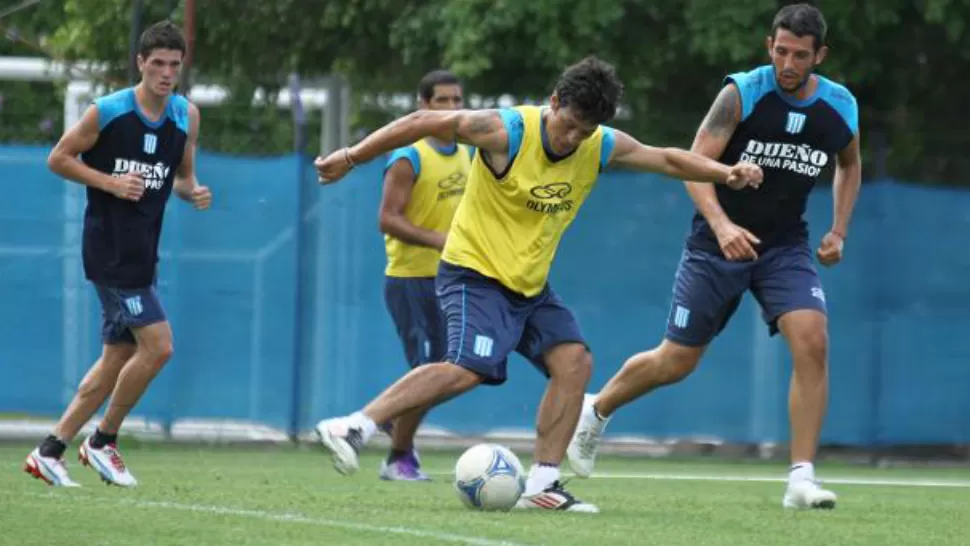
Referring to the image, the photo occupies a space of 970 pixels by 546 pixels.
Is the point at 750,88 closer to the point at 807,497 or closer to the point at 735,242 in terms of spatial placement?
the point at 735,242

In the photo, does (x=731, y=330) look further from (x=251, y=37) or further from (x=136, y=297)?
(x=136, y=297)

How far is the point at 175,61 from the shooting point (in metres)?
10.5

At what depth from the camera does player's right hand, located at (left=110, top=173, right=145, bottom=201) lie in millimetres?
10250

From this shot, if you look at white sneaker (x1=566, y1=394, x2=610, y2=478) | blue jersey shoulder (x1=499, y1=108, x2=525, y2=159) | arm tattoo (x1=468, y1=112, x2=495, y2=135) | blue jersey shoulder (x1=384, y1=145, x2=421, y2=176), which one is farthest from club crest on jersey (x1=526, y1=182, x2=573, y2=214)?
blue jersey shoulder (x1=384, y1=145, x2=421, y2=176)

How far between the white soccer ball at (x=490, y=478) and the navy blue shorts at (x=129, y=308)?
219 centimetres

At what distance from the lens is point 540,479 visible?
30.6 ft

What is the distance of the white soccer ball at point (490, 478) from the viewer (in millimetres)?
8992

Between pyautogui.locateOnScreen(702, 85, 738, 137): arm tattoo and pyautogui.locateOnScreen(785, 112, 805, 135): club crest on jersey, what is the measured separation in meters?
0.23

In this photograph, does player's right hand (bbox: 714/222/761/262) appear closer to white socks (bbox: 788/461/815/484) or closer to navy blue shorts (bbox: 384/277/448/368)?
white socks (bbox: 788/461/815/484)

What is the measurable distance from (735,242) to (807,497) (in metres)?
1.15

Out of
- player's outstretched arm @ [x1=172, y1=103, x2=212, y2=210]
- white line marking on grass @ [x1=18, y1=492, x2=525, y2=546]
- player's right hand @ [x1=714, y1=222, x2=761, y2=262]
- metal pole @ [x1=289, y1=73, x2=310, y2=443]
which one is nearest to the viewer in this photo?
white line marking on grass @ [x1=18, y1=492, x2=525, y2=546]

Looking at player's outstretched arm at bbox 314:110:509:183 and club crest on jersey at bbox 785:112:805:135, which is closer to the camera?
player's outstretched arm at bbox 314:110:509:183

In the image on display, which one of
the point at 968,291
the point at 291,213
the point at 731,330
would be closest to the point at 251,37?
the point at 291,213

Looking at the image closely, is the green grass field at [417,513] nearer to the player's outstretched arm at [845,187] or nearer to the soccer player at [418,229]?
the soccer player at [418,229]
